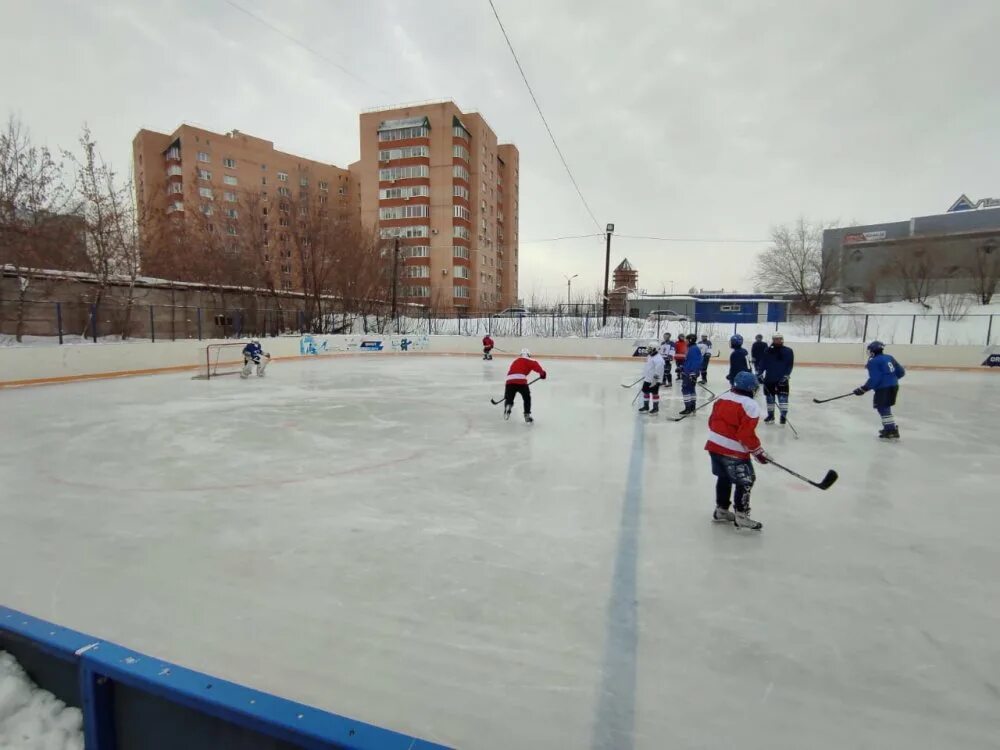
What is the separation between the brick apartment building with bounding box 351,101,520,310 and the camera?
4678 centimetres

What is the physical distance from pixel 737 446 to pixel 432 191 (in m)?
47.4

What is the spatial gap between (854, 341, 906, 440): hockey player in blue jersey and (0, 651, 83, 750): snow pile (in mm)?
8096

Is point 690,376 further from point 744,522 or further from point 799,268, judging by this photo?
point 799,268

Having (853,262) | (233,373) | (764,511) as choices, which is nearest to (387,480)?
(764,511)

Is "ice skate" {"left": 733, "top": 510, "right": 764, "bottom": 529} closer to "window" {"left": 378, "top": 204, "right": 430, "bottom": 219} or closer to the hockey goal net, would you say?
the hockey goal net

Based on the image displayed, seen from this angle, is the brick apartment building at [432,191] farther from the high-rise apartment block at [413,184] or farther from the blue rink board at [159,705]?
the blue rink board at [159,705]

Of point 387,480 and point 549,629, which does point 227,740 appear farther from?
point 387,480

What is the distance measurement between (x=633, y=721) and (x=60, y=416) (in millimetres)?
9783

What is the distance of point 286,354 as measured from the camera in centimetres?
1975

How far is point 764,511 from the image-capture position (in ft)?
14.2

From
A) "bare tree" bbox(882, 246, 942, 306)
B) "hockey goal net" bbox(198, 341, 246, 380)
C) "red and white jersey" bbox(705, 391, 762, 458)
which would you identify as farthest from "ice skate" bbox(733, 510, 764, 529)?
"bare tree" bbox(882, 246, 942, 306)

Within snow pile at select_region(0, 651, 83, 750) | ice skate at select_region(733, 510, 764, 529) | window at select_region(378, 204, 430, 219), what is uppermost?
window at select_region(378, 204, 430, 219)

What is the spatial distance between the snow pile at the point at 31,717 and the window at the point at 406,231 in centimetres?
4769

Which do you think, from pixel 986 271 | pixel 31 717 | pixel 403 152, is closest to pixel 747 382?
pixel 31 717
